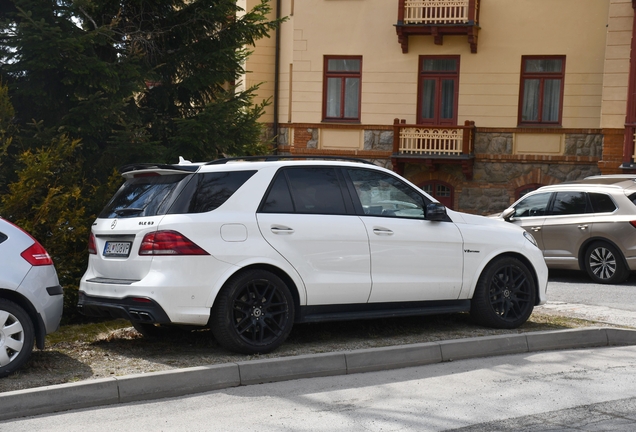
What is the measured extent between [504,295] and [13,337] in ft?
15.9

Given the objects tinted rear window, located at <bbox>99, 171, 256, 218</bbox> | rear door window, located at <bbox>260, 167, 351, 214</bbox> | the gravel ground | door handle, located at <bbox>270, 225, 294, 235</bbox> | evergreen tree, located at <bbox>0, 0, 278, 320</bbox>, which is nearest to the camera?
the gravel ground

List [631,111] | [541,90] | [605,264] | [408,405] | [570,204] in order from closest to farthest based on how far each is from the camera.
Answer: [408,405] < [605,264] < [570,204] < [631,111] < [541,90]

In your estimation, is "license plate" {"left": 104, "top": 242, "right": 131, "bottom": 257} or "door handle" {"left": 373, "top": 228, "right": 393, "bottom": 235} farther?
"door handle" {"left": 373, "top": 228, "right": 393, "bottom": 235}

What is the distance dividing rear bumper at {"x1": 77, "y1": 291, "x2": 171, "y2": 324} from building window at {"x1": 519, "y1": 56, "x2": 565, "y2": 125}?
60.6ft

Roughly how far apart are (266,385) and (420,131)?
18037 mm

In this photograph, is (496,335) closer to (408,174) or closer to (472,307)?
(472,307)

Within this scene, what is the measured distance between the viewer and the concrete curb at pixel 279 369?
6305 mm

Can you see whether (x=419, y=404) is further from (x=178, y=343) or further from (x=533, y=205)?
(x=533, y=205)

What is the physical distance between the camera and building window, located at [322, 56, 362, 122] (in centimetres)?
2542

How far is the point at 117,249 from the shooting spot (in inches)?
305

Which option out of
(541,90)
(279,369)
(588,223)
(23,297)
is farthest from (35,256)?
(541,90)

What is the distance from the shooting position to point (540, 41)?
78.2ft

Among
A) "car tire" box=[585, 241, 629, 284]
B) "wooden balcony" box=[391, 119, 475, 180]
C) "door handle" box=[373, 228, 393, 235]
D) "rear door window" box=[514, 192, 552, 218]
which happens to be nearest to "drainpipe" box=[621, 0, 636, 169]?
"wooden balcony" box=[391, 119, 475, 180]

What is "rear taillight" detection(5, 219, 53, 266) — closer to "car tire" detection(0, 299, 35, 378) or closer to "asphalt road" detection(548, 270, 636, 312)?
"car tire" detection(0, 299, 35, 378)
